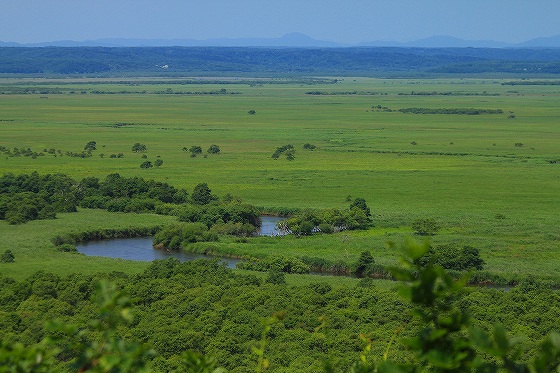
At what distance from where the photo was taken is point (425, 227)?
38.3 metres

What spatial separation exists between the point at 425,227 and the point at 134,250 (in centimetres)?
1333

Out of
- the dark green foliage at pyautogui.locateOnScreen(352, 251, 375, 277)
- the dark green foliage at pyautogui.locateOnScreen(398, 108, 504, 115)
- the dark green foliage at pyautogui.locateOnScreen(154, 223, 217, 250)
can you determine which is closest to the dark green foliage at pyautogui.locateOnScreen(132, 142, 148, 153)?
the dark green foliage at pyautogui.locateOnScreen(154, 223, 217, 250)

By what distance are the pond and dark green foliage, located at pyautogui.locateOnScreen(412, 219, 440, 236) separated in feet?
21.2

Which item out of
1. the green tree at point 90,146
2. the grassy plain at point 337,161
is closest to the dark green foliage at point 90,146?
the green tree at point 90,146

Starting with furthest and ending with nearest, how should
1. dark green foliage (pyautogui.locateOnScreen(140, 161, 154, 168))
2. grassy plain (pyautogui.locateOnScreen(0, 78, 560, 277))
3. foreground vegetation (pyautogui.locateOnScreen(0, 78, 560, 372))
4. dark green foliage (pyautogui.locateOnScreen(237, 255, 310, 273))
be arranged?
1. dark green foliage (pyautogui.locateOnScreen(140, 161, 154, 168))
2. grassy plain (pyautogui.locateOnScreen(0, 78, 560, 277))
3. dark green foliage (pyautogui.locateOnScreen(237, 255, 310, 273))
4. foreground vegetation (pyautogui.locateOnScreen(0, 78, 560, 372))

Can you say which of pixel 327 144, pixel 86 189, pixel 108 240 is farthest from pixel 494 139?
pixel 108 240

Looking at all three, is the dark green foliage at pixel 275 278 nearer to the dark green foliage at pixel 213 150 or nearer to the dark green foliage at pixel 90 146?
the dark green foliage at pixel 213 150

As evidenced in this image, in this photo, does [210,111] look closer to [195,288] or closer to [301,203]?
[301,203]

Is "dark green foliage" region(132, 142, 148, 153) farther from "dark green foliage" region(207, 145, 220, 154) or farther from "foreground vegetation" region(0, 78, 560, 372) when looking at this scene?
"dark green foliage" region(207, 145, 220, 154)

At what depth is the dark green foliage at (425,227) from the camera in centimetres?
3828

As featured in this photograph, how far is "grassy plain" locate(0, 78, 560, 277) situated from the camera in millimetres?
36344

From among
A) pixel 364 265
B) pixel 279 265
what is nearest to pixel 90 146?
pixel 279 265

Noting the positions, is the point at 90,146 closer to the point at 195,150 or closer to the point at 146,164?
the point at 195,150

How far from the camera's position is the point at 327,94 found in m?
148
